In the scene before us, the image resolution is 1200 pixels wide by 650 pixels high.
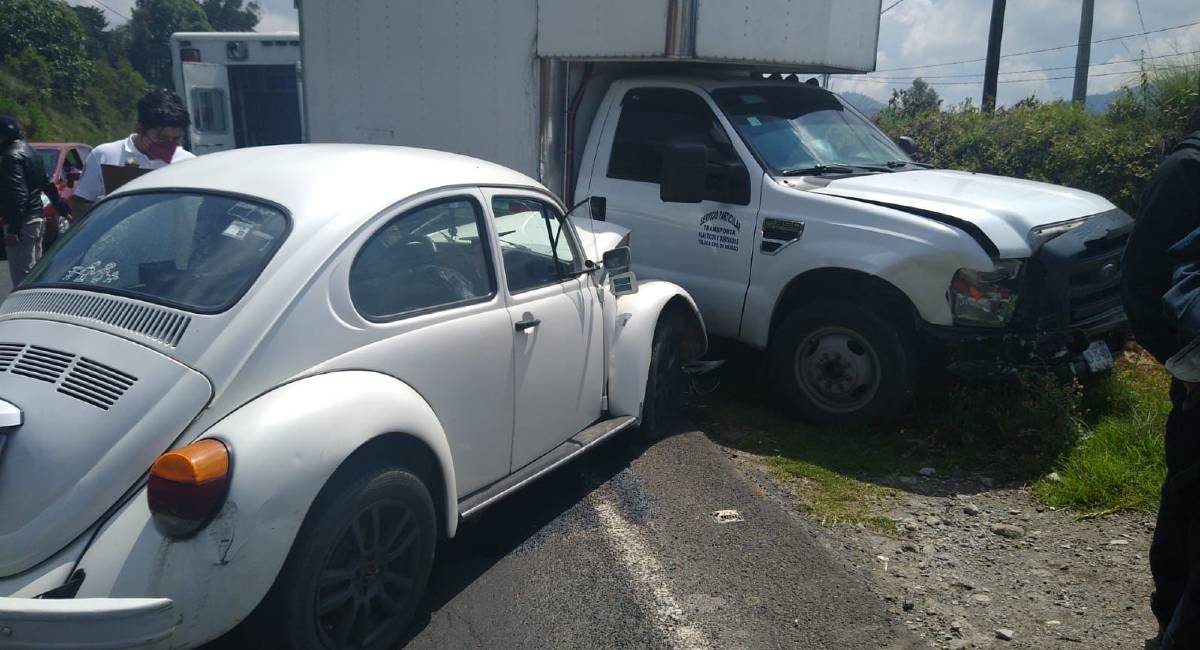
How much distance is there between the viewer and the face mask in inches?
239

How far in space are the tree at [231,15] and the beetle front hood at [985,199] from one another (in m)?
74.3

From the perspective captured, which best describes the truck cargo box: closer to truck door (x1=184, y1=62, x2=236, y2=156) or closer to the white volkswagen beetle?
the white volkswagen beetle

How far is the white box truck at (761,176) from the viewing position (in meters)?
5.24

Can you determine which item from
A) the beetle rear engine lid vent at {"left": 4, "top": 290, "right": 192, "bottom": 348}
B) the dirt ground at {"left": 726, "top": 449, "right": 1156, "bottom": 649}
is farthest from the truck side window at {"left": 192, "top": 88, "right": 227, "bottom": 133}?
the dirt ground at {"left": 726, "top": 449, "right": 1156, "bottom": 649}

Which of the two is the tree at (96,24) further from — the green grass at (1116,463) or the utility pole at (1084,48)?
the green grass at (1116,463)

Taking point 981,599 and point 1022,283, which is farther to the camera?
point 1022,283

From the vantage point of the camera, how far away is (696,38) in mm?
6078

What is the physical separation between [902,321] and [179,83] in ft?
31.8

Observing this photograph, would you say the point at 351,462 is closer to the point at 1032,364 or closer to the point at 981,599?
the point at 981,599

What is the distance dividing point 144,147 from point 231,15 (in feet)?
250

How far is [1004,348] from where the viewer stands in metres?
5.14

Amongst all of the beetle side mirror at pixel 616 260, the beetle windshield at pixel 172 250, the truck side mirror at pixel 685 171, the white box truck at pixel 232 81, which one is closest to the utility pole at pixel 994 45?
the white box truck at pixel 232 81

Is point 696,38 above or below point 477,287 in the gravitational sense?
above

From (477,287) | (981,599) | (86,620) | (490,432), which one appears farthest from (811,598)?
(86,620)
